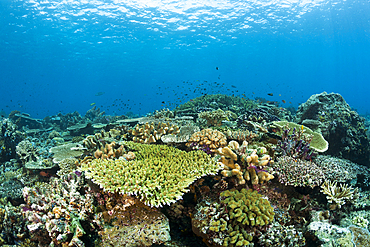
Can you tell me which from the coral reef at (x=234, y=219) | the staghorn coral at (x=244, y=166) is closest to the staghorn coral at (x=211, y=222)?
the coral reef at (x=234, y=219)

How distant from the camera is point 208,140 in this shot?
564 centimetres

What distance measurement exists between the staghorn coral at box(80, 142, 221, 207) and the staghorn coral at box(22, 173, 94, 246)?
23.0 inches

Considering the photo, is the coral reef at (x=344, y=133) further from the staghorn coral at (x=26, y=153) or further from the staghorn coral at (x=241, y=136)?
the staghorn coral at (x=26, y=153)

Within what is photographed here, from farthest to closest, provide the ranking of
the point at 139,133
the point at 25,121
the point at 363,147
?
the point at 25,121 → the point at 363,147 → the point at 139,133

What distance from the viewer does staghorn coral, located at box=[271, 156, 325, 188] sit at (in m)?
4.58

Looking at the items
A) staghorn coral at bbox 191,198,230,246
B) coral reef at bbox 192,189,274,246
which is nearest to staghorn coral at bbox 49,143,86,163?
staghorn coral at bbox 191,198,230,246

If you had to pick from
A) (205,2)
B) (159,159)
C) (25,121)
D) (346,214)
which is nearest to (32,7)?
(25,121)

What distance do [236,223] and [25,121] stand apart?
950 inches

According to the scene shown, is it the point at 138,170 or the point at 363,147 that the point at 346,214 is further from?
the point at 363,147

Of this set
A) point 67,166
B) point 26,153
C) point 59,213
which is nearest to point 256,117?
point 67,166

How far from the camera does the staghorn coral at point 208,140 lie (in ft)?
18.3

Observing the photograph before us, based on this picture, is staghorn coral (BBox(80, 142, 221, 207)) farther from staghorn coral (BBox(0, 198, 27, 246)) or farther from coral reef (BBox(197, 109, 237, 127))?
coral reef (BBox(197, 109, 237, 127))

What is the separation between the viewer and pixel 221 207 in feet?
12.9

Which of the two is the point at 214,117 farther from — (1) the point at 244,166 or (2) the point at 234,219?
(2) the point at 234,219
